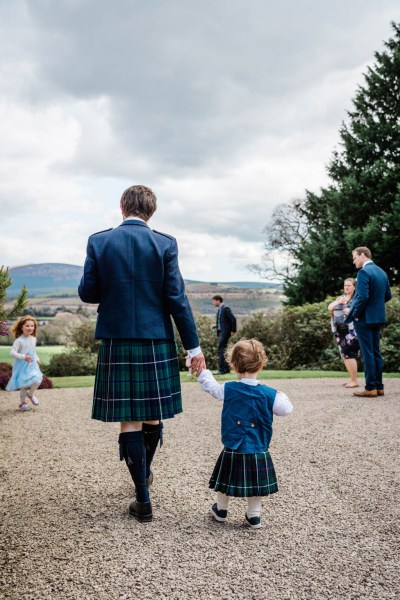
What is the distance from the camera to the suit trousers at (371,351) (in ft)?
25.6

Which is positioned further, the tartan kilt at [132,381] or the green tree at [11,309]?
the green tree at [11,309]

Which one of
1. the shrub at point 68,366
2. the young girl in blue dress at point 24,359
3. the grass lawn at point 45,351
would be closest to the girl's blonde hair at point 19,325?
the young girl in blue dress at point 24,359

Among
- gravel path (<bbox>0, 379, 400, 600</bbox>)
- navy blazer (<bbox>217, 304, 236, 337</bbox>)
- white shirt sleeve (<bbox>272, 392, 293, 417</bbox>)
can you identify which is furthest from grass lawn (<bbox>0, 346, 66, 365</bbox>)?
white shirt sleeve (<bbox>272, 392, 293, 417</bbox>)

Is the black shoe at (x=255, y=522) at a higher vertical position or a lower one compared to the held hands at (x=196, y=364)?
lower

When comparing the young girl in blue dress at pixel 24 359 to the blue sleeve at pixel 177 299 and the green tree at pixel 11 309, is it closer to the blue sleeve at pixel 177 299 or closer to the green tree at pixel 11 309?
the green tree at pixel 11 309

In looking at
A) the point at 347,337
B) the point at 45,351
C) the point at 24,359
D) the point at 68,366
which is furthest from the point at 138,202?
the point at 45,351

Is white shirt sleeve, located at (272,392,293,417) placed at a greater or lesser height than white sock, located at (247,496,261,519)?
greater

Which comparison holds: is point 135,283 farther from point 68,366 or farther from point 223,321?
point 68,366

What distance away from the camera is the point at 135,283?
335cm

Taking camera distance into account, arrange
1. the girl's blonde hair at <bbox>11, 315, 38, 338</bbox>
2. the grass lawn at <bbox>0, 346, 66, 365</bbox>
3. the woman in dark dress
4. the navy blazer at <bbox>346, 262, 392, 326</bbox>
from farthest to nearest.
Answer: the grass lawn at <bbox>0, 346, 66, 365</bbox> → the woman in dark dress → the navy blazer at <bbox>346, 262, 392, 326</bbox> → the girl's blonde hair at <bbox>11, 315, 38, 338</bbox>

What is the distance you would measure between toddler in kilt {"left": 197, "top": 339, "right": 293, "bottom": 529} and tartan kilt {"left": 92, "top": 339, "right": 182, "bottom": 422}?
29 centimetres

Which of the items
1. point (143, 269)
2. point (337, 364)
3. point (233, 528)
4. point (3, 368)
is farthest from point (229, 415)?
point (337, 364)

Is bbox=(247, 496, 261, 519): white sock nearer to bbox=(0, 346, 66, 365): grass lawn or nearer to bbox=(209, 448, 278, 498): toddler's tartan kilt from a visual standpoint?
bbox=(209, 448, 278, 498): toddler's tartan kilt

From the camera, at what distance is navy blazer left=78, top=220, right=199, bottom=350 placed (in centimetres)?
334
